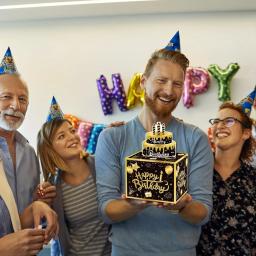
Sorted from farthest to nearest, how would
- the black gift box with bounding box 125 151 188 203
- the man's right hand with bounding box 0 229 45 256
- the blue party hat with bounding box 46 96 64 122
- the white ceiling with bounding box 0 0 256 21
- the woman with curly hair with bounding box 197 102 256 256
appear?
the white ceiling with bounding box 0 0 256 21 → the blue party hat with bounding box 46 96 64 122 → the woman with curly hair with bounding box 197 102 256 256 → the man's right hand with bounding box 0 229 45 256 → the black gift box with bounding box 125 151 188 203

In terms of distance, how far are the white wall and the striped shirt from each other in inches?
73.8

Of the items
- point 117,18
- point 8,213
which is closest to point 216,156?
point 8,213

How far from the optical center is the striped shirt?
162cm

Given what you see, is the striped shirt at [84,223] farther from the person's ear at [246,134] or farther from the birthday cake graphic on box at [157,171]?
the person's ear at [246,134]

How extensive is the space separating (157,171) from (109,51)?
8.10ft

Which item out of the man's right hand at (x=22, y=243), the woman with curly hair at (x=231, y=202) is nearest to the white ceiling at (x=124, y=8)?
the woman with curly hair at (x=231, y=202)

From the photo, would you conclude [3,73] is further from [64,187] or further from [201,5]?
[201,5]

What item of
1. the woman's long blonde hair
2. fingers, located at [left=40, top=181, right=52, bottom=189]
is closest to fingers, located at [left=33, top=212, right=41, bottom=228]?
fingers, located at [left=40, top=181, right=52, bottom=189]

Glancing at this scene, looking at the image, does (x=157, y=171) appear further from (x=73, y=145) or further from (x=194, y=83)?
(x=194, y=83)

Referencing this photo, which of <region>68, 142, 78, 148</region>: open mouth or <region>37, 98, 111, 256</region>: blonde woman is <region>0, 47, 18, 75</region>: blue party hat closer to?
<region>37, 98, 111, 256</region>: blonde woman

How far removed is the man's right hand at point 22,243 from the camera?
132cm

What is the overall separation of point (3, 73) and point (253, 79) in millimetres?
2227

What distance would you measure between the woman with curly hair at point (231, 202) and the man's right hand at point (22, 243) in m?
0.75

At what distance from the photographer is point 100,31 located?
347 cm
